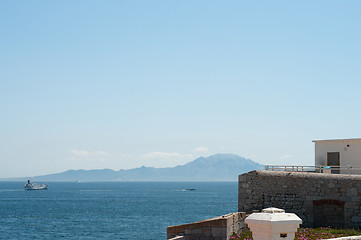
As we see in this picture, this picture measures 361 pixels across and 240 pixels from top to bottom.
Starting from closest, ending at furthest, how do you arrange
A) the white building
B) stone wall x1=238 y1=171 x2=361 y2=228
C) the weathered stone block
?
the weathered stone block < stone wall x1=238 y1=171 x2=361 y2=228 < the white building

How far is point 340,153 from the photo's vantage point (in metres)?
36.3

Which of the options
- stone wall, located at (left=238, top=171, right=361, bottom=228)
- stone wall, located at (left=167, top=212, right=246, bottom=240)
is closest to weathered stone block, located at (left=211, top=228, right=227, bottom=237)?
stone wall, located at (left=167, top=212, right=246, bottom=240)

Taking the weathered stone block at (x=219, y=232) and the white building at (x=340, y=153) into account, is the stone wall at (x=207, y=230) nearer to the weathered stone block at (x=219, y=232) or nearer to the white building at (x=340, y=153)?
the weathered stone block at (x=219, y=232)

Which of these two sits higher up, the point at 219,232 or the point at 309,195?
the point at 309,195

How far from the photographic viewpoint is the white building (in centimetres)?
3534

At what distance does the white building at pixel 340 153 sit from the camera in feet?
116

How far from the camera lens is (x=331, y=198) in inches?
1231

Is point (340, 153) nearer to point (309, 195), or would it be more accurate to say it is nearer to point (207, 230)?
point (309, 195)

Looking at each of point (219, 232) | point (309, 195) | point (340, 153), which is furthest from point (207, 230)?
point (340, 153)

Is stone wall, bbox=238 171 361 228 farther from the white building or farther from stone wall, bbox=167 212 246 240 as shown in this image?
stone wall, bbox=167 212 246 240

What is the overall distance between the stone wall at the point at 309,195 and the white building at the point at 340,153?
3465mm

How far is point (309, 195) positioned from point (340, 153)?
235 inches

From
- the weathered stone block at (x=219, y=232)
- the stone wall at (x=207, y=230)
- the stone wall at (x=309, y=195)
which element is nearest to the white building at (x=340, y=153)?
the stone wall at (x=309, y=195)

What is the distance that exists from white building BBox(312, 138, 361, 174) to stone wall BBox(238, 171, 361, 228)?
3.47m
